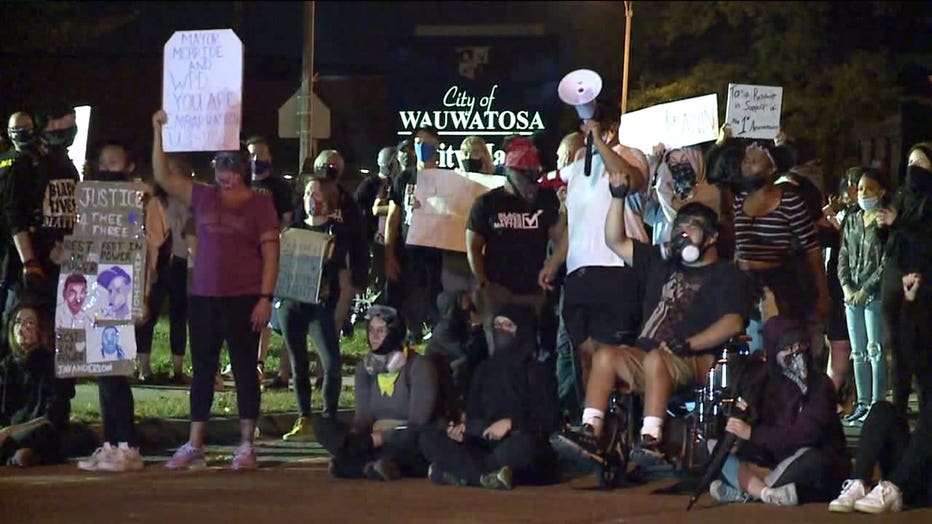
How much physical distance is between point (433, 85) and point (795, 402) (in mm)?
19448

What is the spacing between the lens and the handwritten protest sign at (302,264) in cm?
1186

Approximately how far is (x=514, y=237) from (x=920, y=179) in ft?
9.25

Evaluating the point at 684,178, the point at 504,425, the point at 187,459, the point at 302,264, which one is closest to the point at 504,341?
the point at 504,425

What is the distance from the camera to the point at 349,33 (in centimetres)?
4869

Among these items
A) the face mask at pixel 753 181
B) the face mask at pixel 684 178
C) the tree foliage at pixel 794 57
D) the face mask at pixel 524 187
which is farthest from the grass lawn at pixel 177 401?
the tree foliage at pixel 794 57

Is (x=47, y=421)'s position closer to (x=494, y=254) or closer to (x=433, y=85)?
(x=494, y=254)

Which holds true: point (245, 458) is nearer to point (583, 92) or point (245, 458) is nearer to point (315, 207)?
point (315, 207)

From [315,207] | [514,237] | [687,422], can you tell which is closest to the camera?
[687,422]

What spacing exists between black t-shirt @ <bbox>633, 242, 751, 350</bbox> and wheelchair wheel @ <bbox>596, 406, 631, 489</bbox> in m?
0.46

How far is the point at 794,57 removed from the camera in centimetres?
3831

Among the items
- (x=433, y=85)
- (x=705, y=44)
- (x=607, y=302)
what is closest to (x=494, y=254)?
(x=607, y=302)

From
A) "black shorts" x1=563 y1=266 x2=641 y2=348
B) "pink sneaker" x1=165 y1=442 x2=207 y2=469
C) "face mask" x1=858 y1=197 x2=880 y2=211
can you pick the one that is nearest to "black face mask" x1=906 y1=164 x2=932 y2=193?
"face mask" x1=858 y1=197 x2=880 y2=211

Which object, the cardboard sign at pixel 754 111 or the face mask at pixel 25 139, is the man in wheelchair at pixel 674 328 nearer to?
the face mask at pixel 25 139

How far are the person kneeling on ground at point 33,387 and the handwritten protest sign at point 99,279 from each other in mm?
291
